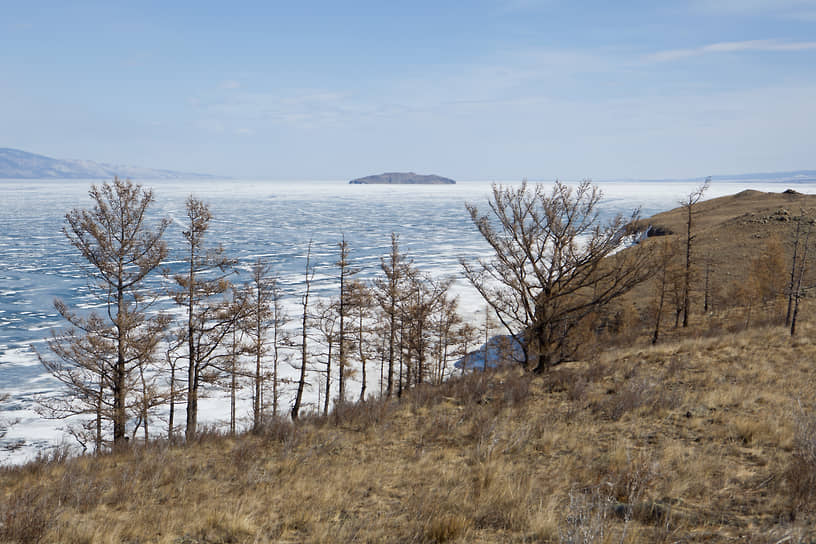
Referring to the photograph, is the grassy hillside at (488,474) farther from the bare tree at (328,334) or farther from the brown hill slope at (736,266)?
the brown hill slope at (736,266)

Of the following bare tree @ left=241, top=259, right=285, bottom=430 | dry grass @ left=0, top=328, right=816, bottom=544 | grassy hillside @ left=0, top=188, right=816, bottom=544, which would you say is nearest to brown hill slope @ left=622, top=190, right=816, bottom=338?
grassy hillside @ left=0, top=188, right=816, bottom=544

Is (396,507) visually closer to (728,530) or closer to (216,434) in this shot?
(728,530)

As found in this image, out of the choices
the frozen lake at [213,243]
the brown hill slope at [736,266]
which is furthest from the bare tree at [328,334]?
the brown hill slope at [736,266]

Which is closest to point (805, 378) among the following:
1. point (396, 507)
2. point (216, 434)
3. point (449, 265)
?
point (396, 507)

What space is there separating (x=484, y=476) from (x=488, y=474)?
82 mm

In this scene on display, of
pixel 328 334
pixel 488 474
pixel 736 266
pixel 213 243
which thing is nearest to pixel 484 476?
pixel 488 474

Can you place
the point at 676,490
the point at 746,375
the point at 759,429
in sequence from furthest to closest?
the point at 746,375 → the point at 759,429 → the point at 676,490

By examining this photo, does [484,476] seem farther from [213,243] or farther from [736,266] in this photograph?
[213,243]

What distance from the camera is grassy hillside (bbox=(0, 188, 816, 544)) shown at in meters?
4.77

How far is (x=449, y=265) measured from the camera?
63625mm

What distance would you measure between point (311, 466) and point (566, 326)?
905 cm

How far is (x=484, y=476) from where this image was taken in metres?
6.00

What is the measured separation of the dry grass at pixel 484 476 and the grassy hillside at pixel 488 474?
0.03m

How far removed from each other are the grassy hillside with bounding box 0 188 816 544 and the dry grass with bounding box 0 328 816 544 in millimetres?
25
